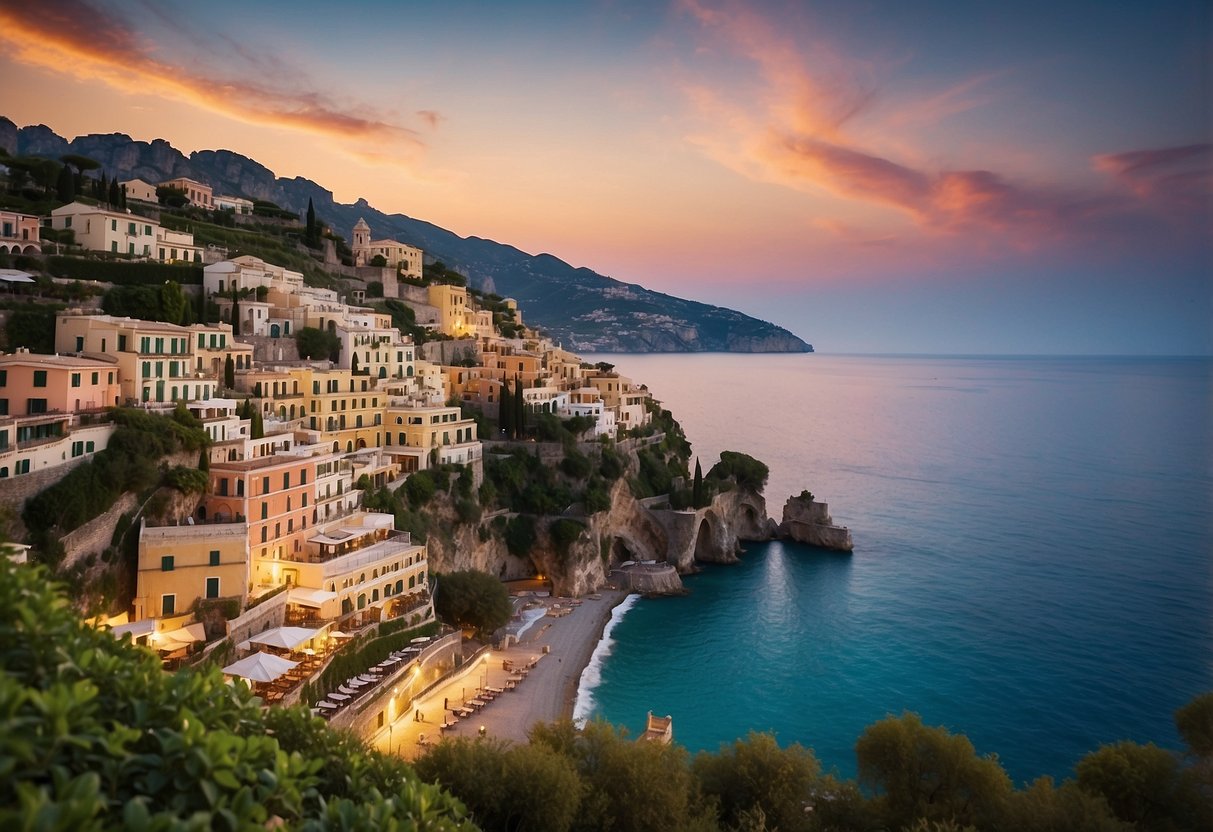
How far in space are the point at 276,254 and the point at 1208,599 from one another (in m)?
46.5

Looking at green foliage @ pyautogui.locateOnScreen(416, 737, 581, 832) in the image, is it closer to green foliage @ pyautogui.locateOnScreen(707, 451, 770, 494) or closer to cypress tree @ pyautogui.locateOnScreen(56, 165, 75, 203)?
cypress tree @ pyautogui.locateOnScreen(56, 165, 75, 203)

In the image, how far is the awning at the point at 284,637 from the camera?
1612cm

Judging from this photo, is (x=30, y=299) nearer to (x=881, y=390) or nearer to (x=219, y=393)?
(x=219, y=393)

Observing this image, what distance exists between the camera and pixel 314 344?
1178 inches

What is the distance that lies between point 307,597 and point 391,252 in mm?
35194

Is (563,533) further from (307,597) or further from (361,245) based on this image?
(361,245)

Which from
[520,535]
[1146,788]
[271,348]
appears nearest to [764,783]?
[1146,788]

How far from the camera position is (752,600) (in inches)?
1361

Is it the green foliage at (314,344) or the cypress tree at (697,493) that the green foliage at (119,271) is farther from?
the cypress tree at (697,493)

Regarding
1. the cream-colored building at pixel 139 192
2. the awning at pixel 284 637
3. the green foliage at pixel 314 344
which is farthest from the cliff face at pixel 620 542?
the cream-colored building at pixel 139 192

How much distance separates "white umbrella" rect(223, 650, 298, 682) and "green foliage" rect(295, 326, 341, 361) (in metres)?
16.9

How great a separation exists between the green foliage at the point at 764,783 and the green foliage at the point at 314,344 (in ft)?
75.7

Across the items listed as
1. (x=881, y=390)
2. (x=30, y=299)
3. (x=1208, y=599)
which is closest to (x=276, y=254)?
(x=30, y=299)

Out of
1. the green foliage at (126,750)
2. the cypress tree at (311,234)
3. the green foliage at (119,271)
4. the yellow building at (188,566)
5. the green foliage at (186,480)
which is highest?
the cypress tree at (311,234)
